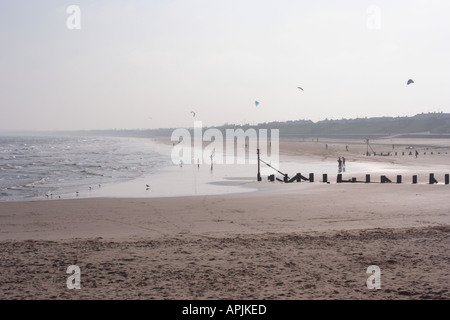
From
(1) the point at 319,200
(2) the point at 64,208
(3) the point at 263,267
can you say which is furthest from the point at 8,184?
(3) the point at 263,267

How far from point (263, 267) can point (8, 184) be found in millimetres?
21390

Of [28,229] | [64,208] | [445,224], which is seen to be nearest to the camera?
[445,224]

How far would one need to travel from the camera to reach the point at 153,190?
2088 cm

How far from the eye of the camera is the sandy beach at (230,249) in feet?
21.0

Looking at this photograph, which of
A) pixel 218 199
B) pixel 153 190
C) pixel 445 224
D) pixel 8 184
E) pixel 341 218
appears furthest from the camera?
pixel 8 184

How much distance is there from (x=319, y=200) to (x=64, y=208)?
921 centimetres

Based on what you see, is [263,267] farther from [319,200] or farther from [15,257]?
[319,200]

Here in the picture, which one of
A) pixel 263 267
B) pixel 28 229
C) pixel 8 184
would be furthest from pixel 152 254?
pixel 8 184

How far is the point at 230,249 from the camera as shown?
862cm

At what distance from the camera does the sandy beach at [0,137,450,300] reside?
639cm
